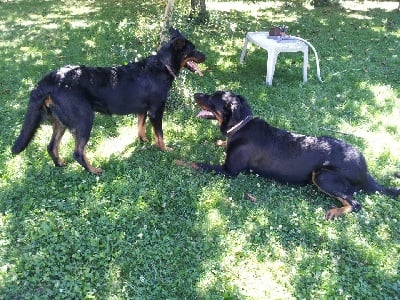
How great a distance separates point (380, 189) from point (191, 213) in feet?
8.51

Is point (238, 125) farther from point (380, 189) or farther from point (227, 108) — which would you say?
point (380, 189)

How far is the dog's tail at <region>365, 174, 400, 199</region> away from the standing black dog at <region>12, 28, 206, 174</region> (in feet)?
9.96

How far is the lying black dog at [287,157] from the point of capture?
5.15 m

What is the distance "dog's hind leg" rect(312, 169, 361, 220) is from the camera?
5035 mm

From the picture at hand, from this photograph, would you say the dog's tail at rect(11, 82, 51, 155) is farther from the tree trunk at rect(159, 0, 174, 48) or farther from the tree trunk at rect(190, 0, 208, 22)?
the tree trunk at rect(190, 0, 208, 22)

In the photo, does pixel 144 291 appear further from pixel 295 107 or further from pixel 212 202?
pixel 295 107

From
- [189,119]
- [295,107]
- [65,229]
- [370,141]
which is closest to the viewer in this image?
[65,229]

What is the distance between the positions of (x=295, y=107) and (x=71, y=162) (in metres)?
4.31

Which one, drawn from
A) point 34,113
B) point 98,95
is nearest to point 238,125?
point 98,95

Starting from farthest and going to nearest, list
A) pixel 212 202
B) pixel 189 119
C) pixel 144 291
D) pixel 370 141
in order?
1. pixel 189 119
2. pixel 370 141
3. pixel 212 202
4. pixel 144 291

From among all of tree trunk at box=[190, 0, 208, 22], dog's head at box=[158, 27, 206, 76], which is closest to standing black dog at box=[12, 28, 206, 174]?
dog's head at box=[158, 27, 206, 76]

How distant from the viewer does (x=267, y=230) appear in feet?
15.5

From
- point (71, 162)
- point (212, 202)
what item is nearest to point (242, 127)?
point (212, 202)

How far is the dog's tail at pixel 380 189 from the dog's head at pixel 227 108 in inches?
72.9
